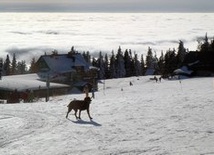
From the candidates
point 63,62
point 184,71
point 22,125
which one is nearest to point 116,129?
point 22,125

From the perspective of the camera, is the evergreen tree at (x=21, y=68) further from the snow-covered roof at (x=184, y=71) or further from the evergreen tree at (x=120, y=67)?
the snow-covered roof at (x=184, y=71)

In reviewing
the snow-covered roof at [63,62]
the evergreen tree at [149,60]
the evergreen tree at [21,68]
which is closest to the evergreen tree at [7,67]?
the evergreen tree at [21,68]

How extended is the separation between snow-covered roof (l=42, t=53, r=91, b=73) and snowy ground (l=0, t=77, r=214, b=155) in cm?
4729

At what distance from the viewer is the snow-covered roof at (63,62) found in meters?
72.6

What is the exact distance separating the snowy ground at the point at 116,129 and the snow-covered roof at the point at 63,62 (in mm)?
47289

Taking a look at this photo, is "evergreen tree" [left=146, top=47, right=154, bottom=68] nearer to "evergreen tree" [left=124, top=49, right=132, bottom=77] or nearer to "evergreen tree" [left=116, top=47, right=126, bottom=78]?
"evergreen tree" [left=124, top=49, right=132, bottom=77]

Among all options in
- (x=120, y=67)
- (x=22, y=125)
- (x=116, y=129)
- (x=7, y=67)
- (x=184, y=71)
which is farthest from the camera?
(x=7, y=67)

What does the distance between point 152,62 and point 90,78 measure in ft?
205

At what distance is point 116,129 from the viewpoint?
1791 centimetres

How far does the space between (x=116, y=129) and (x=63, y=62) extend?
57.7 metres

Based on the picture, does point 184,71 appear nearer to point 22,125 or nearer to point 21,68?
point 22,125

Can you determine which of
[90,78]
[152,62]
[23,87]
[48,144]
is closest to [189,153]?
[48,144]

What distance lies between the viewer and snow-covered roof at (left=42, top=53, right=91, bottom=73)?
72.6 m

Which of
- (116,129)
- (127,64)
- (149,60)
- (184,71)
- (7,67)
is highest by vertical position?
(149,60)
